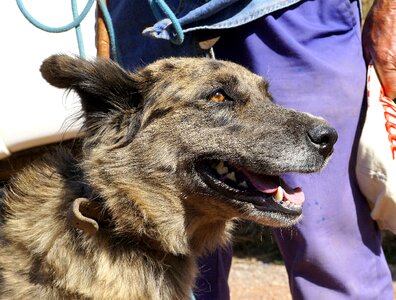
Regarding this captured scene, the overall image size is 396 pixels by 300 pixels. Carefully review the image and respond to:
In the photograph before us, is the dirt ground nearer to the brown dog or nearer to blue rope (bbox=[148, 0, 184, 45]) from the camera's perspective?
the brown dog

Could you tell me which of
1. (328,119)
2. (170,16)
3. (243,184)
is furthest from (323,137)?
(170,16)

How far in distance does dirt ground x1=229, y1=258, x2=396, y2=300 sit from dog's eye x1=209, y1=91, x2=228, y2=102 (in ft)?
9.90

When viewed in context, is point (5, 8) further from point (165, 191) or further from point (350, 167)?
point (350, 167)

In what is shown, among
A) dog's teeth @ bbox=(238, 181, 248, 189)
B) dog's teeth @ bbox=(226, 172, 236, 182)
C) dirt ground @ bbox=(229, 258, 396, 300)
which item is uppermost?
dog's teeth @ bbox=(226, 172, 236, 182)

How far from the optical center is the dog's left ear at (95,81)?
3221 mm

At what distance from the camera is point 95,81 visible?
3279 mm

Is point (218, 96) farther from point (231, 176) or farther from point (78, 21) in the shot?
point (78, 21)

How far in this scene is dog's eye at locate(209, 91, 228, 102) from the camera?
336cm

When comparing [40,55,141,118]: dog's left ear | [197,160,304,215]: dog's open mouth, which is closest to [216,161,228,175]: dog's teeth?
[197,160,304,215]: dog's open mouth

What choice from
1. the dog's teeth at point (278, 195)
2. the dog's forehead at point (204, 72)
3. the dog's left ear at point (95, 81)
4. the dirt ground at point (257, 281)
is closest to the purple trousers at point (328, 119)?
the dog's forehead at point (204, 72)

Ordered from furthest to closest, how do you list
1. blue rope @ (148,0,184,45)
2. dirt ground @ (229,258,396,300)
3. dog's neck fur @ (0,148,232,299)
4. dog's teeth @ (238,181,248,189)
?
dirt ground @ (229,258,396,300) < blue rope @ (148,0,184,45) < dog's teeth @ (238,181,248,189) < dog's neck fur @ (0,148,232,299)

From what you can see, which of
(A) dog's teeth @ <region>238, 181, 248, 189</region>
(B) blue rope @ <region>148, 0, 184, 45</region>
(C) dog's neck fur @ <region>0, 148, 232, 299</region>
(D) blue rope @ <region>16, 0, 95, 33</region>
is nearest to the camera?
(C) dog's neck fur @ <region>0, 148, 232, 299</region>

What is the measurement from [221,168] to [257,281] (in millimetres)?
3302

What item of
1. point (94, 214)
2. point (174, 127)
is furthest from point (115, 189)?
point (174, 127)
